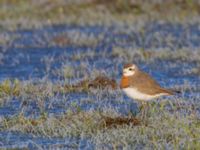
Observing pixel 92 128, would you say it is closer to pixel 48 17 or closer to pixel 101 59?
pixel 101 59

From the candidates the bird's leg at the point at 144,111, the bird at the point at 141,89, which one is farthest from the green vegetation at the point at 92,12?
the bird at the point at 141,89

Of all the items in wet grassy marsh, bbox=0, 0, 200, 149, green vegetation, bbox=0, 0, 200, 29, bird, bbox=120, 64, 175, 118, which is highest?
bird, bbox=120, 64, 175, 118

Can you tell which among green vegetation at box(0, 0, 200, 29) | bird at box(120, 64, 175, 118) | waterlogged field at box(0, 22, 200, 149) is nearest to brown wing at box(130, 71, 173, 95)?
bird at box(120, 64, 175, 118)

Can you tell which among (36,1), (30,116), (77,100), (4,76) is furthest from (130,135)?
(36,1)

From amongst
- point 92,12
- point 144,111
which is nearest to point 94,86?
point 144,111

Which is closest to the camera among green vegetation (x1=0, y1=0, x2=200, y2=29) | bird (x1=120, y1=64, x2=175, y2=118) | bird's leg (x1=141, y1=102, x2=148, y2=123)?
bird's leg (x1=141, y1=102, x2=148, y2=123)

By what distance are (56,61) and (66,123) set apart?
19.5 ft

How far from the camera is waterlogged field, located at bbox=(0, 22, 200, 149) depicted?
818 cm

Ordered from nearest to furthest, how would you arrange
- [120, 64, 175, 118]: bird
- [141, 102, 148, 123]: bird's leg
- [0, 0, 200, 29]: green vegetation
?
[141, 102, 148, 123]: bird's leg < [120, 64, 175, 118]: bird < [0, 0, 200, 29]: green vegetation

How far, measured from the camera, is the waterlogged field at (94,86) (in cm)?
818

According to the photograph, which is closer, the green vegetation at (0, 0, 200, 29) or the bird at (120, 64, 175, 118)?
the bird at (120, 64, 175, 118)

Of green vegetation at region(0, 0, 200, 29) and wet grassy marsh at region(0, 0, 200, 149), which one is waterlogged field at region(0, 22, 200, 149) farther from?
green vegetation at region(0, 0, 200, 29)

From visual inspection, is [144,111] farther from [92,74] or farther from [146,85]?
[92,74]

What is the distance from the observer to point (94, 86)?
11383 millimetres
